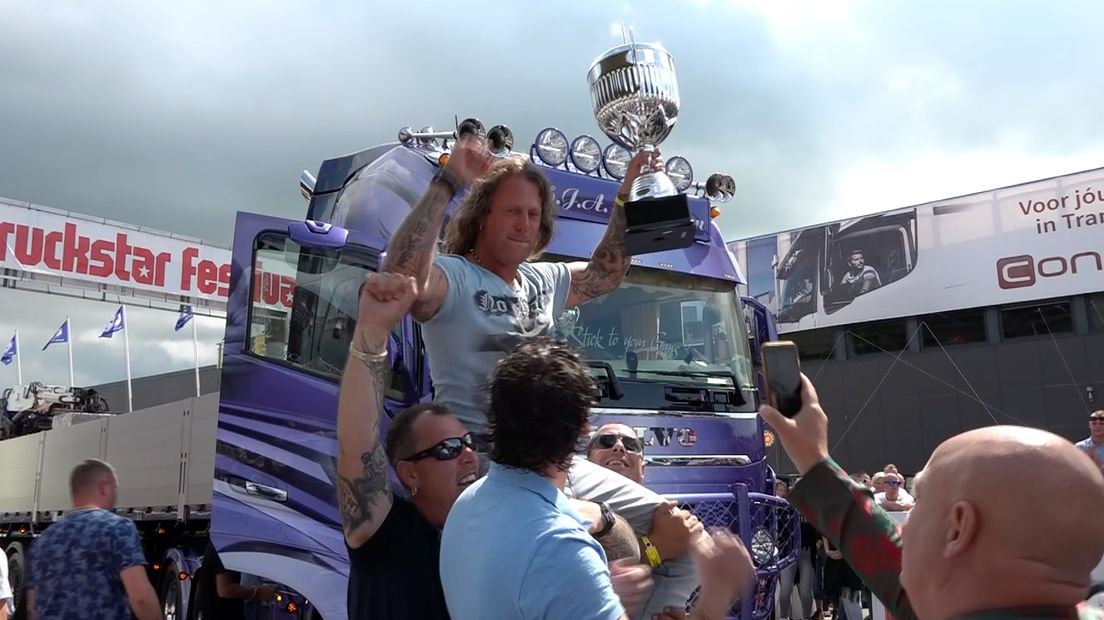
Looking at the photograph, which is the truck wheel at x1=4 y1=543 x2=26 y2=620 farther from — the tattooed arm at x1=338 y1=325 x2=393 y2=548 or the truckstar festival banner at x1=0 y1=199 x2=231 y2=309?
the tattooed arm at x1=338 y1=325 x2=393 y2=548

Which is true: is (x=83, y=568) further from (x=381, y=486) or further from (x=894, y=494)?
(x=894, y=494)

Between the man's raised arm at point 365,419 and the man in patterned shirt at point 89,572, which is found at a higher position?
the man's raised arm at point 365,419

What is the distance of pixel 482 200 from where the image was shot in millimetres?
3064

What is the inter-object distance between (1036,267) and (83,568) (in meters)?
21.0

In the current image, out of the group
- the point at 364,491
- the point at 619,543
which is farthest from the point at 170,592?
the point at 619,543

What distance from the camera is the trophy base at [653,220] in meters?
3.38

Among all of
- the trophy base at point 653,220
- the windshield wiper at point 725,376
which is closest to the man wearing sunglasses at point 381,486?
the trophy base at point 653,220

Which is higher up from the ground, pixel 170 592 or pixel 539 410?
pixel 539 410

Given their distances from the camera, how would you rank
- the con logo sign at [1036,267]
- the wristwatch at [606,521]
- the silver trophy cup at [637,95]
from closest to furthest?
the wristwatch at [606,521]
the silver trophy cup at [637,95]
the con logo sign at [1036,267]

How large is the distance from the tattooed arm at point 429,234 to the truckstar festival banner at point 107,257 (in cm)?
1434

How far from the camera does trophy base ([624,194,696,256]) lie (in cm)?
338

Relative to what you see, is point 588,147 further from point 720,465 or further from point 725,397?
point 720,465

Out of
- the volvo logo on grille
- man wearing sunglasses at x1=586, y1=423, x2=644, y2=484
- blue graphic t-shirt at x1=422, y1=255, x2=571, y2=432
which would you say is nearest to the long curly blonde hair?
blue graphic t-shirt at x1=422, y1=255, x2=571, y2=432

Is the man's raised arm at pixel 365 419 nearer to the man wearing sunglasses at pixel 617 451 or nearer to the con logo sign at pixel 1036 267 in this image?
the man wearing sunglasses at pixel 617 451
